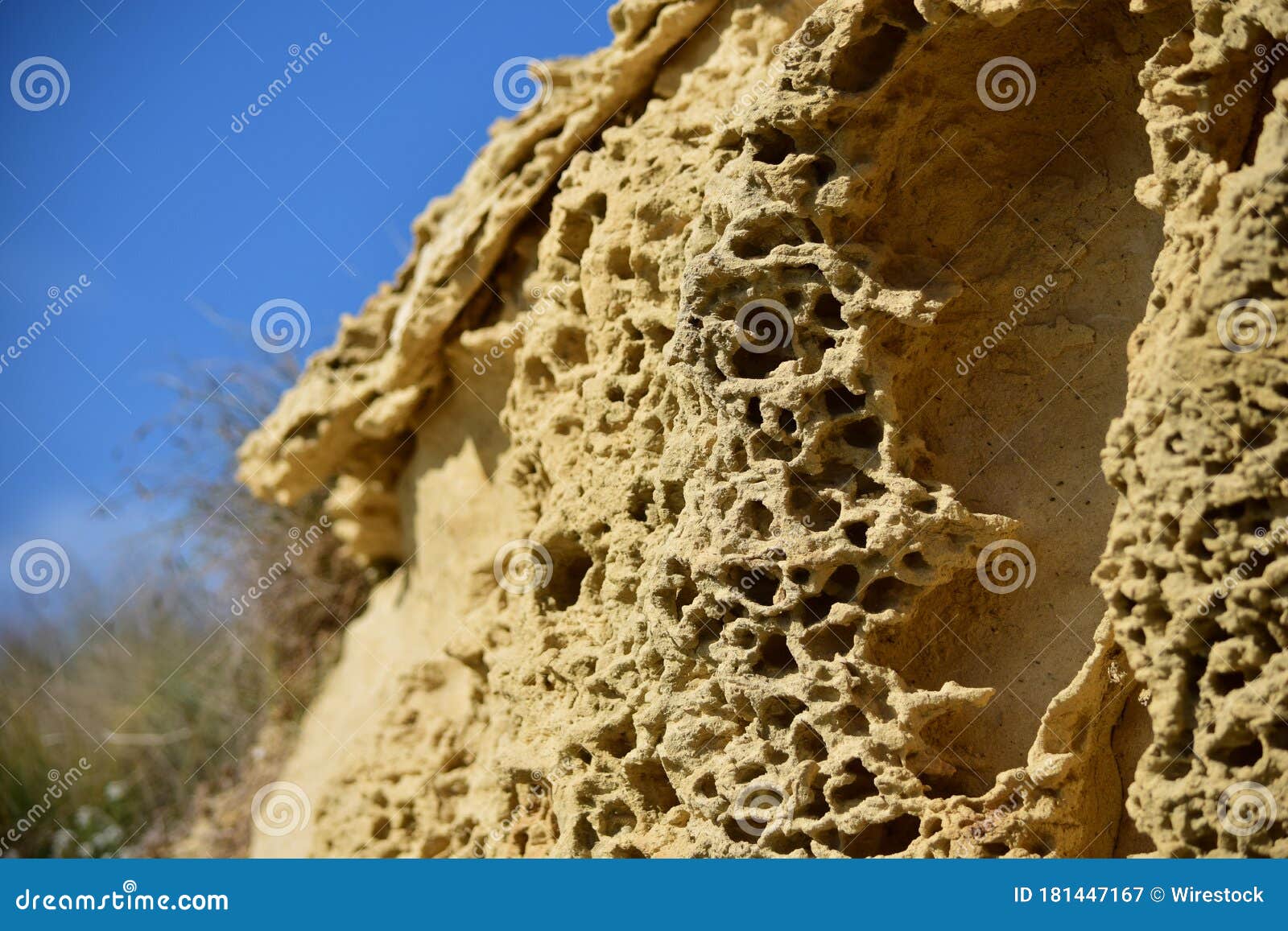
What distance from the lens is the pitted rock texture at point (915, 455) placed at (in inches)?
109

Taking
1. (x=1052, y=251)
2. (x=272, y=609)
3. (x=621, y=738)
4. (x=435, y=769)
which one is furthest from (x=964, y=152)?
(x=272, y=609)

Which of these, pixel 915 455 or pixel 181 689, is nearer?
pixel 915 455

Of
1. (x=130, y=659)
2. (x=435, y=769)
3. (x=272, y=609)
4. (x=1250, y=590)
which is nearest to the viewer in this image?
(x=1250, y=590)

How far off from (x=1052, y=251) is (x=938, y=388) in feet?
1.45

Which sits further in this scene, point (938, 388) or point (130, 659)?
point (130, 659)

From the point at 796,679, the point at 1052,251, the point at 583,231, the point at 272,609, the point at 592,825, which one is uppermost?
the point at 1052,251

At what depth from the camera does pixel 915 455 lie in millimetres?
3385

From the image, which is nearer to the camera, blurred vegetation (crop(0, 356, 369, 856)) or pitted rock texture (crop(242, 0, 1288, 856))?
pitted rock texture (crop(242, 0, 1288, 856))

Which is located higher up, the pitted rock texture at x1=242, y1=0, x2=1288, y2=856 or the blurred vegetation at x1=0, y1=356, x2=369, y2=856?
the pitted rock texture at x1=242, y1=0, x2=1288, y2=856

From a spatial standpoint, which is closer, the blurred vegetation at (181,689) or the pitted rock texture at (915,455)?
the pitted rock texture at (915,455)

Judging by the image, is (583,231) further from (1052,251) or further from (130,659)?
(130,659)

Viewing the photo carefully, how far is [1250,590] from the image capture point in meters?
2.65

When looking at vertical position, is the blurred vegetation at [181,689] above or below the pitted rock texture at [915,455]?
below

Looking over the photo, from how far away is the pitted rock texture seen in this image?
9.07 ft
